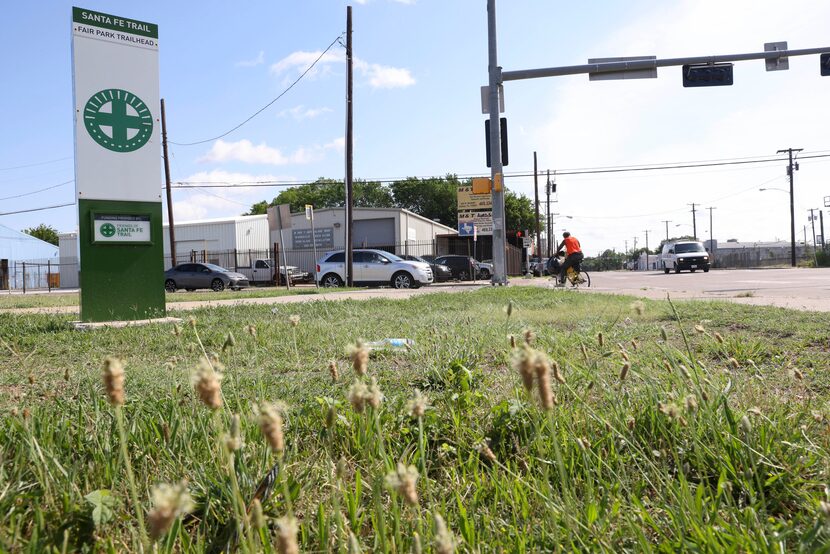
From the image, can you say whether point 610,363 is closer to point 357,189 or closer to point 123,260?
point 123,260

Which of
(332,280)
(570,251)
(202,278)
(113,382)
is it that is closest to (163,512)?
(113,382)

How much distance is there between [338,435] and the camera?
205 centimetres

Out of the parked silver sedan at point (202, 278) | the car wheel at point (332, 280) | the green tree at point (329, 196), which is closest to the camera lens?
the car wheel at point (332, 280)

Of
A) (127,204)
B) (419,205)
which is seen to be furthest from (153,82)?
(419,205)

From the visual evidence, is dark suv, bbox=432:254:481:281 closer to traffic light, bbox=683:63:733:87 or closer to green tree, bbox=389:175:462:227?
traffic light, bbox=683:63:733:87

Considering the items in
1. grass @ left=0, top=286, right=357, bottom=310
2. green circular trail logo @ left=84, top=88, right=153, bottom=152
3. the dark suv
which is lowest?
grass @ left=0, top=286, right=357, bottom=310

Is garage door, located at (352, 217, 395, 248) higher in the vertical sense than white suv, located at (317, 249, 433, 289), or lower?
higher

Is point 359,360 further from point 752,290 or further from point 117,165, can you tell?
point 752,290

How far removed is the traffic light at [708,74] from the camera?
16.4 metres

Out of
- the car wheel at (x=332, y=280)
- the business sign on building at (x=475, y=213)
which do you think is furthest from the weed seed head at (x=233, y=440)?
the car wheel at (x=332, y=280)

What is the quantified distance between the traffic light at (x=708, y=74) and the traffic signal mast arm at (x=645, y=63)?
224 millimetres

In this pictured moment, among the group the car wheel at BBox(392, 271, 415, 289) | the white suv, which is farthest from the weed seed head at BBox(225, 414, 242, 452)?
the car wheel at BBox(392, 271, 415, 289)

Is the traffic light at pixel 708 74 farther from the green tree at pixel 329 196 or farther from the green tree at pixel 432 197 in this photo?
the green tree at pixel 329 196

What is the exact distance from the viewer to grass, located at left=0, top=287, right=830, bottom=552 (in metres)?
1.28
